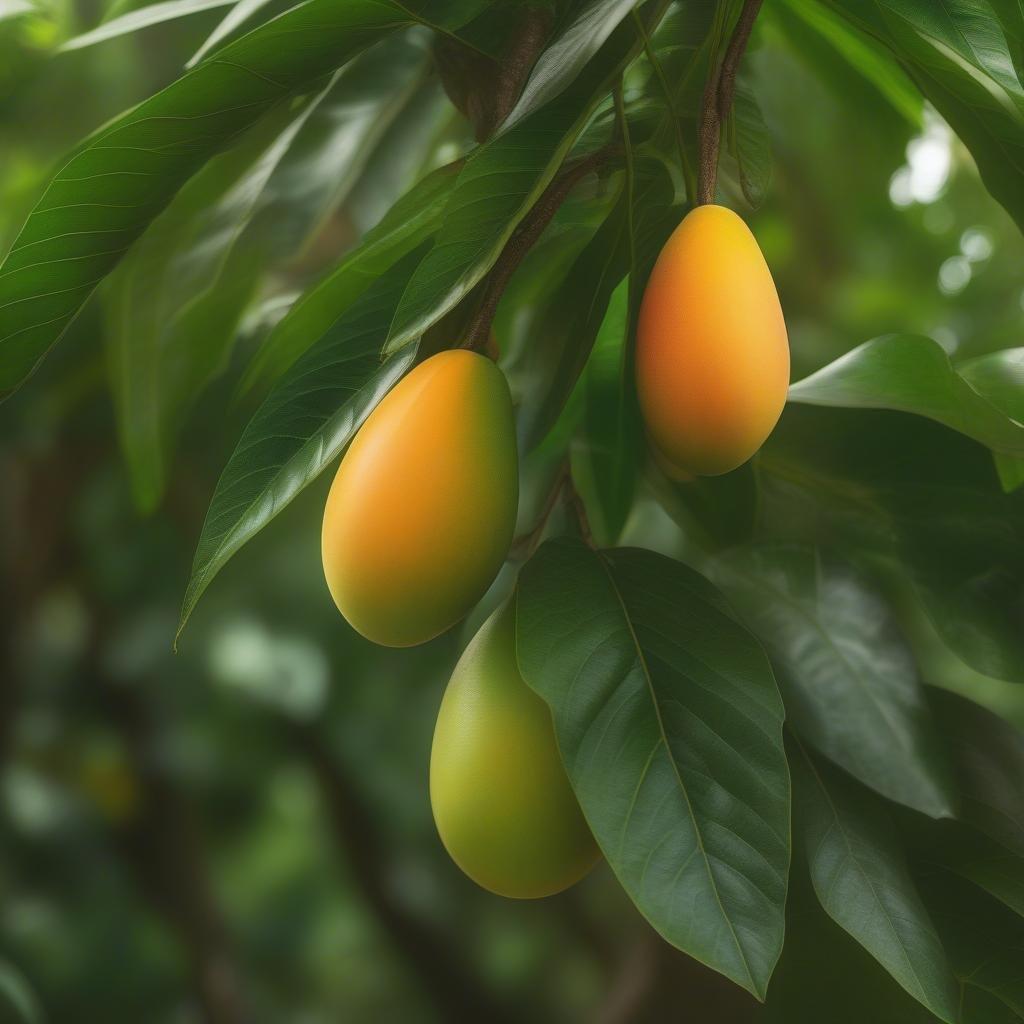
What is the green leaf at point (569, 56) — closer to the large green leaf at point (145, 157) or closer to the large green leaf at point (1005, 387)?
the large green leaf at point (145, 157)

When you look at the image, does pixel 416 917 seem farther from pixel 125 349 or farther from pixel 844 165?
pixel 844 165

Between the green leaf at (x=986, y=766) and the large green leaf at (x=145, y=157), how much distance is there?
0.28 m

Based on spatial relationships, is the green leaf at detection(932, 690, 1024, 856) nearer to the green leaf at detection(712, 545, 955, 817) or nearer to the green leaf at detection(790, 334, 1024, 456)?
the green leaf at detection(712, 545, 955, 817)

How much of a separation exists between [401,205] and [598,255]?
2.5 inches

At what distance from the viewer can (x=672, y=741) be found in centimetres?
30

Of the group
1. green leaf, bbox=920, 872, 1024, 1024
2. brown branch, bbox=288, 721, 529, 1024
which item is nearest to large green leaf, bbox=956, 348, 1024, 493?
green leaf, bbox=920, 872, 1024, 1024

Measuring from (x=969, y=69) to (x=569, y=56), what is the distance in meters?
0.13

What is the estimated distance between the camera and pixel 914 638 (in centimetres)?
86

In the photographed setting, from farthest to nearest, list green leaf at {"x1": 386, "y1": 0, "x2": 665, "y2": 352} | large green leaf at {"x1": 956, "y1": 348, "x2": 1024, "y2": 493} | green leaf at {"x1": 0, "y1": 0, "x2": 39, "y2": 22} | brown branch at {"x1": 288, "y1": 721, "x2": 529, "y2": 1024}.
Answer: brown branch at {"x1": 288, "y1": 721, "x2": 529, "y2": 1024} → green leaf at {"x1": 0, "y1": 0, "x2": 39, "y2": 22} → large green leaf at {"x1": 956, "y1": 348, "x2": 1024, "y2": 493} → green leaf at {"x1": 386, "y1": 0, "x2": 665, "y2": 352}

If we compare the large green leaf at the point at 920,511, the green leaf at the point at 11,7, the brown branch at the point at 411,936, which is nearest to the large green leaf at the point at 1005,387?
the large green leaf at the point at 920,511

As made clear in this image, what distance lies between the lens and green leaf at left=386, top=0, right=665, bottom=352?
0.25 m

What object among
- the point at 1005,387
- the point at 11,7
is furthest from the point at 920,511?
the point at 11,7

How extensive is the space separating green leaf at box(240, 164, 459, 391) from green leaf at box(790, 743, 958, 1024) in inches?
8.1

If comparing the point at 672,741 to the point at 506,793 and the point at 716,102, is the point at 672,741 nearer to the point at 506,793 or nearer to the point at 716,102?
the point at 506,793
